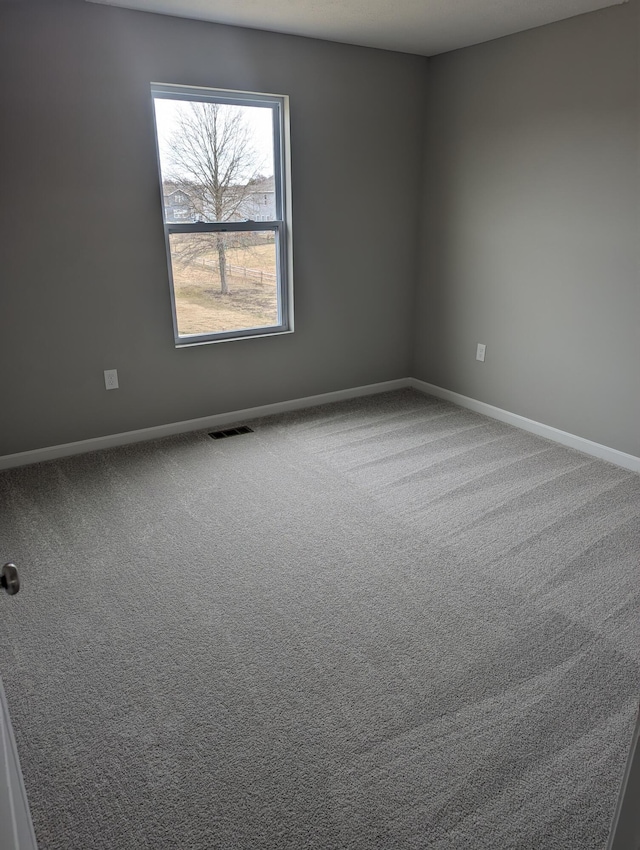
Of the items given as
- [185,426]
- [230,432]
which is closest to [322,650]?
[230,432]

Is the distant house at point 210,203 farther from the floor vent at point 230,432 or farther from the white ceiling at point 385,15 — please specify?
the floor vent at point 230,432

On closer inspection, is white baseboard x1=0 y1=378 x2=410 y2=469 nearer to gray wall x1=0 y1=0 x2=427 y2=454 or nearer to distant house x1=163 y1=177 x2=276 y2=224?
gray wall x1=0 y1=0 x2=427 y2=454

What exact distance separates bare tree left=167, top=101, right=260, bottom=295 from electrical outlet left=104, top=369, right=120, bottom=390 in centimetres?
86

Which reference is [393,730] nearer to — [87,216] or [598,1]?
[87,216]

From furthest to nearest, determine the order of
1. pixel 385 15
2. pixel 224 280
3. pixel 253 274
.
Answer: pixel 253 274 < pixel 224 280 < pixel 385 15

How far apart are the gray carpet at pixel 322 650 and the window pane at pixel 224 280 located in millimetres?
952

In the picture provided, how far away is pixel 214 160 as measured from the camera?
3.42 metres

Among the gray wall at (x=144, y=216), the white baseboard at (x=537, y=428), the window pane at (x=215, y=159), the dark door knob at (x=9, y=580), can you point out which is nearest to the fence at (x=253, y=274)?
the gray wall at (x=144, y=216)

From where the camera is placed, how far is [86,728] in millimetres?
1678

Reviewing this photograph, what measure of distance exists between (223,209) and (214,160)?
0.89 ft

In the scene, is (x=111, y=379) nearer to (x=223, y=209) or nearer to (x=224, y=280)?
(x=224, y=280)

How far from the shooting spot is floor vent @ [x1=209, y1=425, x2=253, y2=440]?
3.70 metres

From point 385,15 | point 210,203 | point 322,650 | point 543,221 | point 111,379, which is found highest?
point 385,15

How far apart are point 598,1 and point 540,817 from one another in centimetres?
334
